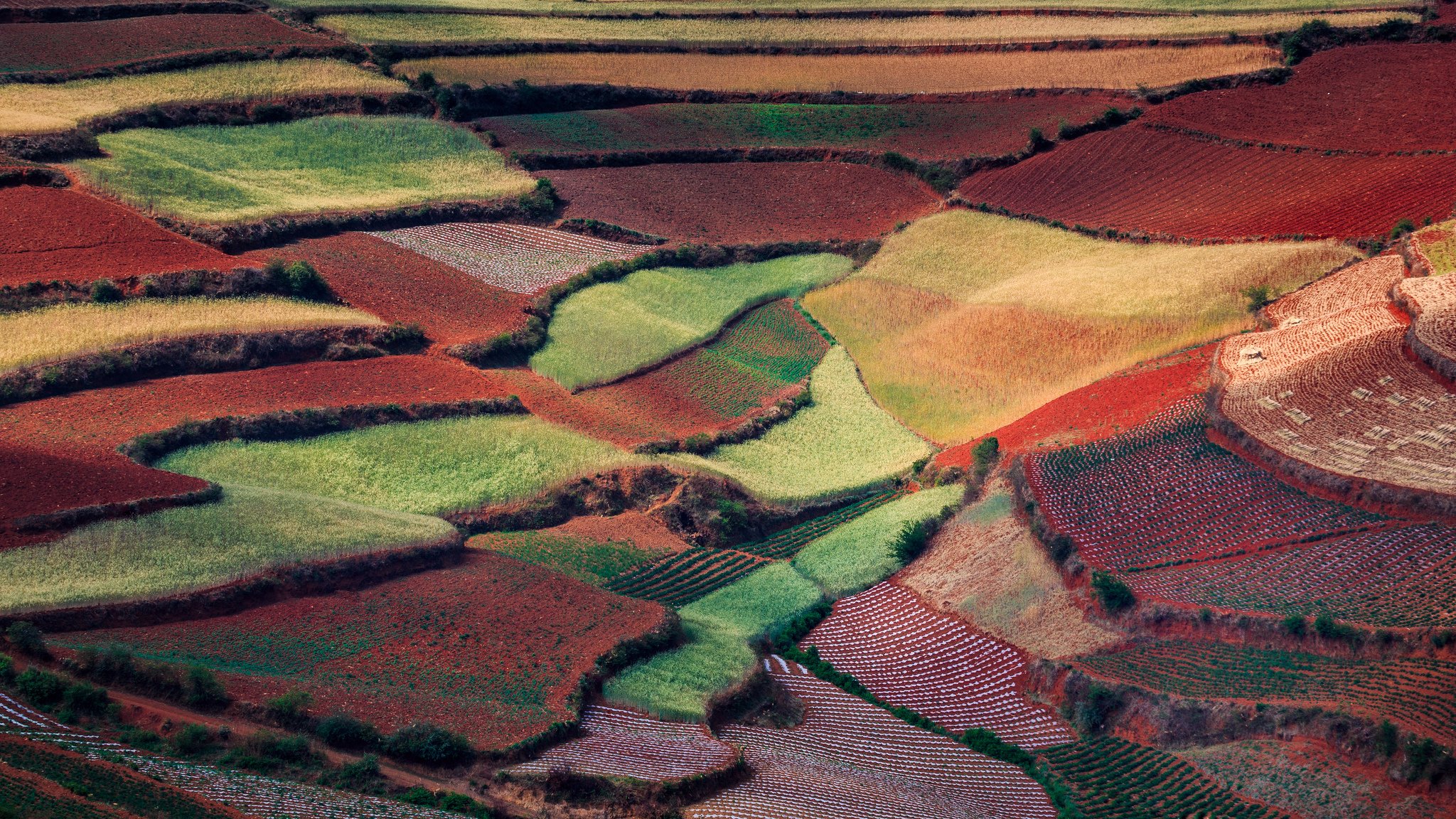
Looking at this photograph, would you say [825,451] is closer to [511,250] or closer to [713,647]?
[713,647]

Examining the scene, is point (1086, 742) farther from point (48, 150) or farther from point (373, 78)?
point (373, 78)

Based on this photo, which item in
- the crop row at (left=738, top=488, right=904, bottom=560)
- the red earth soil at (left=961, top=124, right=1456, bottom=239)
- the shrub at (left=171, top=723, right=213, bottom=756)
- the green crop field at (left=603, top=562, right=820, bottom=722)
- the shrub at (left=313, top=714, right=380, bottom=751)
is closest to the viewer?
the shrub at (left=171, top=723, right=213, bottom=756)

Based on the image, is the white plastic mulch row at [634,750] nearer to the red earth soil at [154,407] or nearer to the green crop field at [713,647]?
the green crop field at [713,647]

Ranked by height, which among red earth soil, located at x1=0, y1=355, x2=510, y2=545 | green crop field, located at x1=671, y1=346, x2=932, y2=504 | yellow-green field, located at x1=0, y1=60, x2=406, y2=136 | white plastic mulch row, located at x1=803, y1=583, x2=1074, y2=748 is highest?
yellow-green field, located at x1=0, y1=60, x2=406, y2=136

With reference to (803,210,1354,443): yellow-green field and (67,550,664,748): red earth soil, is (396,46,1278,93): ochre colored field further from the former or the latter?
(67,550,664,748): red earth soil

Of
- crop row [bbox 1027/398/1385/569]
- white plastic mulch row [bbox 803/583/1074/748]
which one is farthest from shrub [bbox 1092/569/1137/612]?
white plastic mulch row [bbox 803/583/1074/748]

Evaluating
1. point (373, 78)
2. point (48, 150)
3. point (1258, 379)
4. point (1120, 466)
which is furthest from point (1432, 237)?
point (48, 150)

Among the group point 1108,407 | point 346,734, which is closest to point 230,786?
point 346,734
